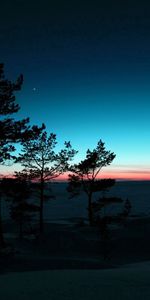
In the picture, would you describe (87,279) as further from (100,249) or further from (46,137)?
(46,137)

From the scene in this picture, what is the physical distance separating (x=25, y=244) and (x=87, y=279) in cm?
2503

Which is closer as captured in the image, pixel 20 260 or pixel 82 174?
pixel 20 260

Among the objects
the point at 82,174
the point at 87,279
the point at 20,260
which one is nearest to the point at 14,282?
the point at 87,279

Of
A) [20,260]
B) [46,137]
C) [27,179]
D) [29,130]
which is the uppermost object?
[46,137]

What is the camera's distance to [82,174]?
39.8 meters

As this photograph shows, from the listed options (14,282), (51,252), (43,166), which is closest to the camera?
(14,282)

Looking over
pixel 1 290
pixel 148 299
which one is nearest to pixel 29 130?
pixel 1 290

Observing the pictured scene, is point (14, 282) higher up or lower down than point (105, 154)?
lower down

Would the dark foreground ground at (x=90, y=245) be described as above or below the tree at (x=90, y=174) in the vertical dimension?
below

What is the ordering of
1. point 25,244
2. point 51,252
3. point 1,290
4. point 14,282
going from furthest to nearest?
point 25,244 < point 51,252 < point 14,282 < point 1,290

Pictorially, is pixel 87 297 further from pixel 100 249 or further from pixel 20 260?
pixel 100 249

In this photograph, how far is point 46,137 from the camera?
32375 millimetres

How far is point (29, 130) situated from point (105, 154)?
20735 mm

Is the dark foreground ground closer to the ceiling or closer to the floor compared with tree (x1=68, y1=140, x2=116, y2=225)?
closer to the floor
